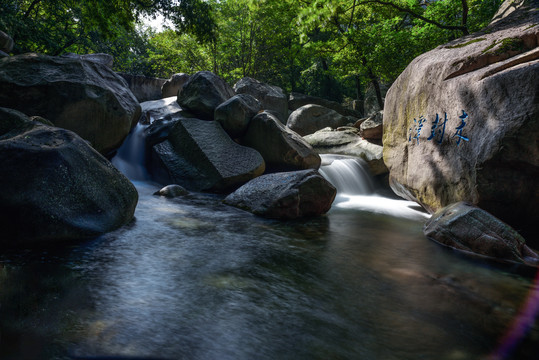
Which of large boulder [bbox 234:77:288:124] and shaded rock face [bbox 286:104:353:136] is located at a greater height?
large boulder [bbox 234:77:288:124]

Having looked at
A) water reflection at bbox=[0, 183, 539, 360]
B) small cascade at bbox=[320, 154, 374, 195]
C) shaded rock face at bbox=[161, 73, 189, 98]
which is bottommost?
water reflection at bbox=[0, 183, 539, 360]

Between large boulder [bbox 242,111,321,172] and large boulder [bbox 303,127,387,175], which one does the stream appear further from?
large boulder [bbox 303,127,387,175]

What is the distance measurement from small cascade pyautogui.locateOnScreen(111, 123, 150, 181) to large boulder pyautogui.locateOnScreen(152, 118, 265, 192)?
0.64 metres

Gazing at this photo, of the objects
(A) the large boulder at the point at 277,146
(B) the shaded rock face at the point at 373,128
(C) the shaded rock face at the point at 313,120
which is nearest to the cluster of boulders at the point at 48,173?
(A) the large boulder at the point at 277,146

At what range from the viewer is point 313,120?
16531 mm

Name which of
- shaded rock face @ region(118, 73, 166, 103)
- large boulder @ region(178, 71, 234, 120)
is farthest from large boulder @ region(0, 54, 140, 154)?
A: shaded rock face @ region(118, 73, 166, 103)

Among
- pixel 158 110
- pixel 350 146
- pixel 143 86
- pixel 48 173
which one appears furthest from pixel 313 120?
pixel 48 173

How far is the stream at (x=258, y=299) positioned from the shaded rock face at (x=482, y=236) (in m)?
0.26

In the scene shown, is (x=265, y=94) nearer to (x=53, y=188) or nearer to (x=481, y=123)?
(x=481, y=123)

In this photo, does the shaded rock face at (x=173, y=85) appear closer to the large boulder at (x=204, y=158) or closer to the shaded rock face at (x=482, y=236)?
the large boulder at (x=204, y=158)

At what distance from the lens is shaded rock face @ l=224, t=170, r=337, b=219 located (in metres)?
5.38

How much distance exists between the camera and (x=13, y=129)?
4.43 meters

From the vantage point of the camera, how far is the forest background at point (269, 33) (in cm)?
922

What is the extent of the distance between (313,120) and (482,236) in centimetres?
1340
